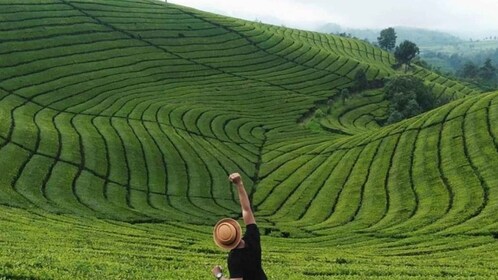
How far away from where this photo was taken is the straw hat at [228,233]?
11352mm

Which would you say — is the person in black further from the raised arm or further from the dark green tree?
the dark green tree

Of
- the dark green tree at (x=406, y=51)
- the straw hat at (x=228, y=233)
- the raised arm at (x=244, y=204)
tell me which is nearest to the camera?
the straw hat at (x=228, y=233)

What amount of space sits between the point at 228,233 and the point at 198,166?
61225mm

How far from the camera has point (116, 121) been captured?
8406 centimetres

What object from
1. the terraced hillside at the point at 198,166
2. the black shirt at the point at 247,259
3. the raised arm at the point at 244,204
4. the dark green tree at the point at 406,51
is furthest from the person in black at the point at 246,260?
the dark green tree at the point at 406,51

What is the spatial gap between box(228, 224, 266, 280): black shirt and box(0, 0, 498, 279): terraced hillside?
8928 millimetres

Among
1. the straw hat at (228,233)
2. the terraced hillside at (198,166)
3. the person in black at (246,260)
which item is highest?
the straw hat at (228,233)

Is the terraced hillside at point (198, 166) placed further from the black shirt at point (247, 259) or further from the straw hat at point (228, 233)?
the straw hat at point (228, 233)

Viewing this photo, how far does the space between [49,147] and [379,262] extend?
46.0 meters

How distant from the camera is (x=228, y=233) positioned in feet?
37.3

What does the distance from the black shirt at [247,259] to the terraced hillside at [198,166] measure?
8.93 metres

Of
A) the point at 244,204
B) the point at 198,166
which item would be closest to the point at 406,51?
the point at 198,166

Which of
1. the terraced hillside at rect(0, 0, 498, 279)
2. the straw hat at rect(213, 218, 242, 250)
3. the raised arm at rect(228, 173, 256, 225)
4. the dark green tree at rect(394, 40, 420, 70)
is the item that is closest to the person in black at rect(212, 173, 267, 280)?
the raised arm at rect(228, 173, 256, 225)

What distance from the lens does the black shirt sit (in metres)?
12.0
